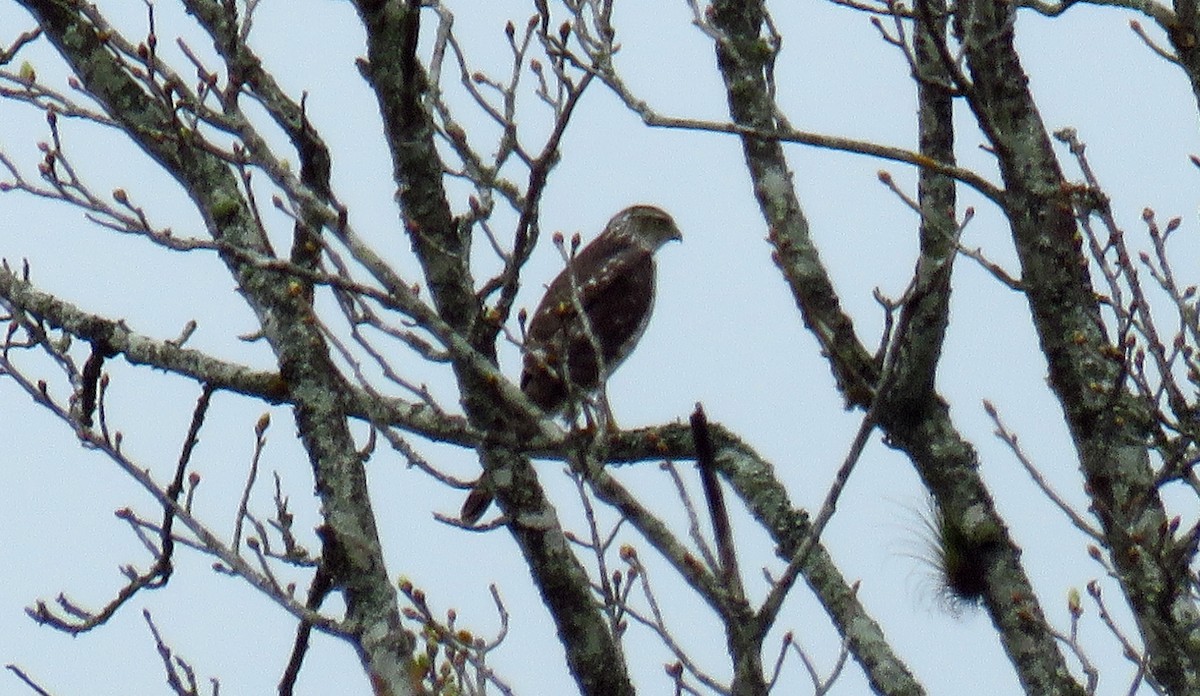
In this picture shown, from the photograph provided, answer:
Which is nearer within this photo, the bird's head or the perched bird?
the perched bird

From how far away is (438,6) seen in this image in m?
4.71

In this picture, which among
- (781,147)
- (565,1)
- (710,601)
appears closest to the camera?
(710,601)

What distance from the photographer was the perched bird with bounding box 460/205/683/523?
8.43 m

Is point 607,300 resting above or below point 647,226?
below

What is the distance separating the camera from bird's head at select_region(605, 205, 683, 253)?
10867mm

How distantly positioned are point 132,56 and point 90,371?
832mm

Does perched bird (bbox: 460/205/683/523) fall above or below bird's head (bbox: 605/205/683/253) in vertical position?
below

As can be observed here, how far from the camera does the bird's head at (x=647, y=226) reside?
35.7ft

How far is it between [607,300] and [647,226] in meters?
1.26

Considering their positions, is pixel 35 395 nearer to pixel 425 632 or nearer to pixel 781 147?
pixel 425 632

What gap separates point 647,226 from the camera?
11.0m

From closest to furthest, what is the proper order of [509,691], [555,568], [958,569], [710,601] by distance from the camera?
[710,601]
[509,691]
[555,568]
[958,569]

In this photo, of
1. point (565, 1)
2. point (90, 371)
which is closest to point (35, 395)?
point (90, 371)

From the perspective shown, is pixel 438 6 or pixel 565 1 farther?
pixel 565 1
